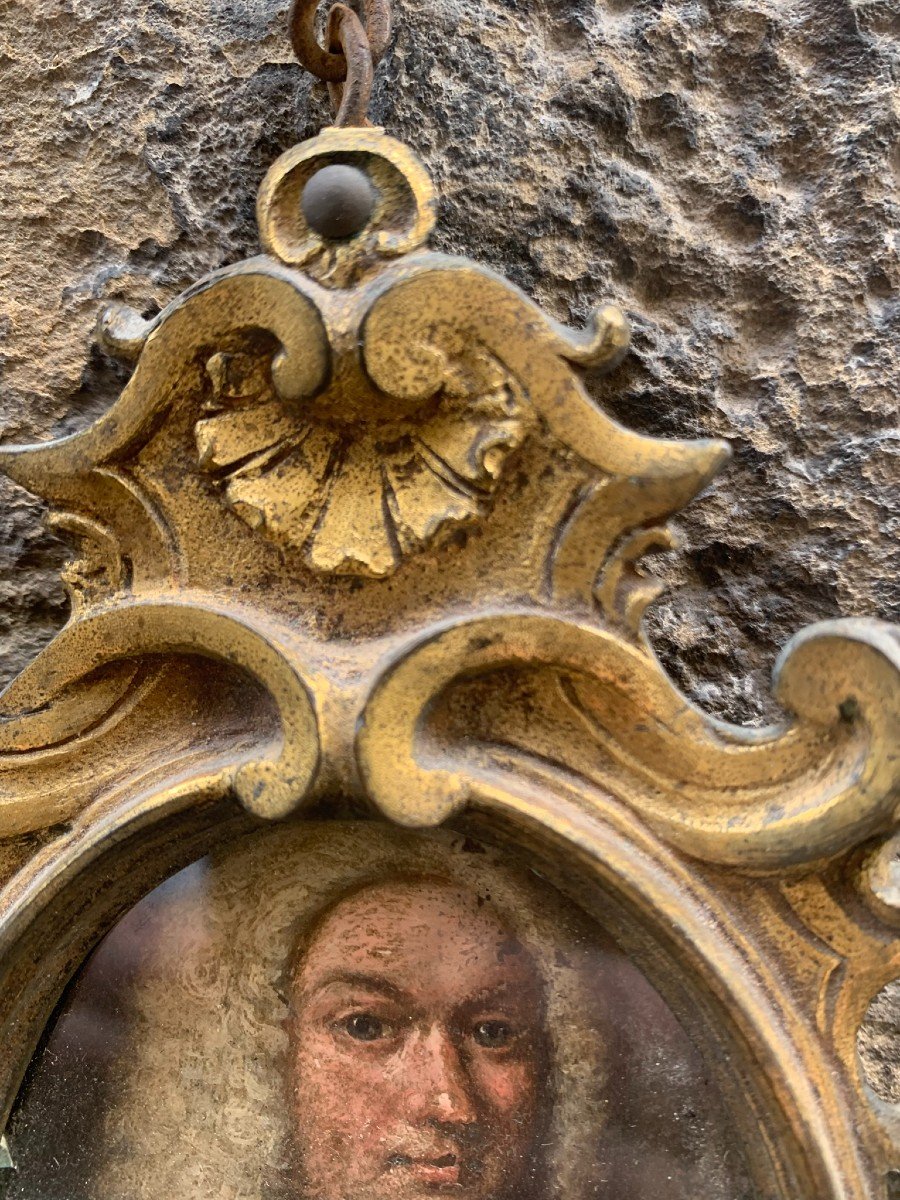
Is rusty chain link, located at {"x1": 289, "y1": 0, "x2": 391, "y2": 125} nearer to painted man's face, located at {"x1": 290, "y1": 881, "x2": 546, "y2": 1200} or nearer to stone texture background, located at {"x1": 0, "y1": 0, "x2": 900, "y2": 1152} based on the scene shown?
stone texture background, located at {"x1": 0, "y1": 0, "x2": 900, "y2": 1152}

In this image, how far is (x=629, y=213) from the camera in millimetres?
627

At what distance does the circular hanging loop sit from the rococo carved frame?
0.09 m

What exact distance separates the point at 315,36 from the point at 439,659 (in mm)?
348

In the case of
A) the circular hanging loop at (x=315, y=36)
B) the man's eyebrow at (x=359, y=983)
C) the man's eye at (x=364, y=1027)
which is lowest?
the man's eye at (x=364, y=1027)

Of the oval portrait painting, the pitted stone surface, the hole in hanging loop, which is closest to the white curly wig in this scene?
the oval portrait painting

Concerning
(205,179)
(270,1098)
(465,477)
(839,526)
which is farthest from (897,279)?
(270,1098)

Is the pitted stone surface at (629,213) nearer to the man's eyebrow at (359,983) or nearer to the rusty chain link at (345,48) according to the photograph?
the rusty chain link at (345,48)

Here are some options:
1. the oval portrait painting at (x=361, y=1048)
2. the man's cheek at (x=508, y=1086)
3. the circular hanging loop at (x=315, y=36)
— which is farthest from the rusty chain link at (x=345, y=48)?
the man's cheek at (x=508, y=1086)

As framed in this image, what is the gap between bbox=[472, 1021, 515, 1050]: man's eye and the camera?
519 mm

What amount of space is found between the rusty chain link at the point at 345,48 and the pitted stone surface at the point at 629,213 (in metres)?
0.06

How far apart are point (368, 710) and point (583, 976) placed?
17 centimetres

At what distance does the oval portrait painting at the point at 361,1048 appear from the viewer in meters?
0.51

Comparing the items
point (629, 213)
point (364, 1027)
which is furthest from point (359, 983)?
point (629, 213)

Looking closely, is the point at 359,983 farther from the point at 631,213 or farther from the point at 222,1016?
the point at 631,213
